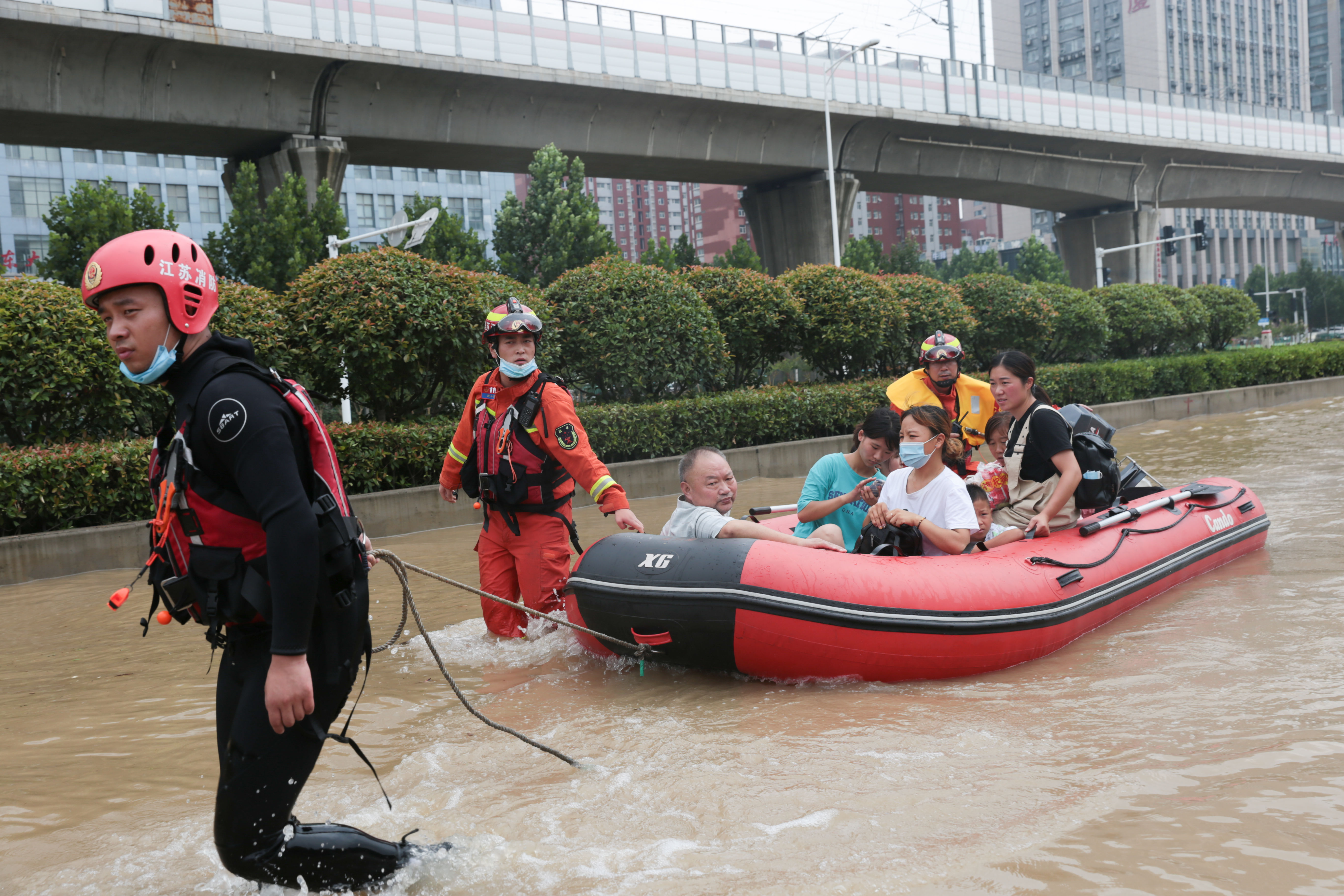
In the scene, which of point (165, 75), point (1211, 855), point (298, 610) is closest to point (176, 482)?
point (298, 610)

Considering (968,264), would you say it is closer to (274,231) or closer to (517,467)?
(274,231)

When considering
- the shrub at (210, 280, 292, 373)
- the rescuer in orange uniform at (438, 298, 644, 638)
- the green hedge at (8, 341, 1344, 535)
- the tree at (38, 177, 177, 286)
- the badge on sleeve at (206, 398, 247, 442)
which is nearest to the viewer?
the badge on sleeve at (206, 398, 247, 442)

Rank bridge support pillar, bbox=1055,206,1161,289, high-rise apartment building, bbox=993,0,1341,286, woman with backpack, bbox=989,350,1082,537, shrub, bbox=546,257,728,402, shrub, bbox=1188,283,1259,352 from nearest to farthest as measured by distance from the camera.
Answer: woman with backpack, bbox=989,350,1082,537 → shrub, bbox=546,257,728,402 → shrub, bbox=1188,283,1259,352 → bridge support pillar, bbox=1055,206,1161,289 → high-rise apartment building, bbox=993,0,1341,286

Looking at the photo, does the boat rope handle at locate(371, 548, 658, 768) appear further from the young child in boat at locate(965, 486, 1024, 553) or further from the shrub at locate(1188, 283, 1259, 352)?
the shrub at locate(1188, 283, 1259, 352)

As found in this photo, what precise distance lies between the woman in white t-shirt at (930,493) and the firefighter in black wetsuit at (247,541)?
11.3ft

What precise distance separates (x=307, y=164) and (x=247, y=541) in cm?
2035

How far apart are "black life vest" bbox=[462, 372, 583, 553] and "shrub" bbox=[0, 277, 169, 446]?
232 inches

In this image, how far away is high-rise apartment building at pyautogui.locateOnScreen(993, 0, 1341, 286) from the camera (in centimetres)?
10756

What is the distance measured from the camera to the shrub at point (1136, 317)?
938 inches

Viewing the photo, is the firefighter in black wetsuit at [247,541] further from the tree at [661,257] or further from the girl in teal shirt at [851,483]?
the tree at [661,257]

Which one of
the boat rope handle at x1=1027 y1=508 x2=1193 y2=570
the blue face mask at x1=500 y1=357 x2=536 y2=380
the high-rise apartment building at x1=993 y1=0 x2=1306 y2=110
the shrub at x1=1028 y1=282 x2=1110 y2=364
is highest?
the high-rise apartment building at x1=993 y1=0 x2=1306 y2=110

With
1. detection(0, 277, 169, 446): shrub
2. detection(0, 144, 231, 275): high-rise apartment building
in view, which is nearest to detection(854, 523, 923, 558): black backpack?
detection(0, 277, 169, 446): shrub

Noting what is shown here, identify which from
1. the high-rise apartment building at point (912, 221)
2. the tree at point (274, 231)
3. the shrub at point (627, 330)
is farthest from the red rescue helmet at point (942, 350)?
the high-rise apartment building at point (912, 221)

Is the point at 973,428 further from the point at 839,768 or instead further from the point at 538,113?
the point at 538,113
